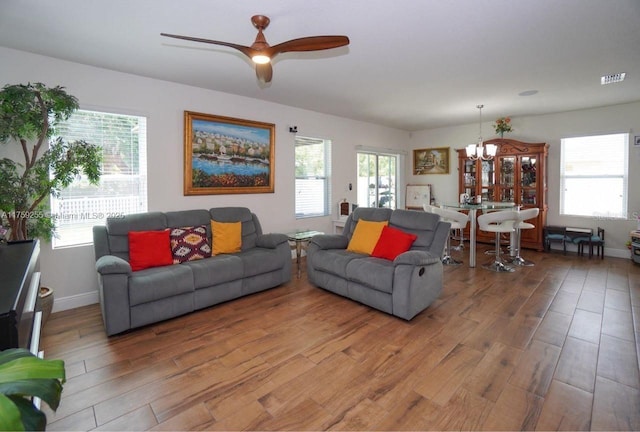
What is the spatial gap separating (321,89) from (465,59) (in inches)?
69.9

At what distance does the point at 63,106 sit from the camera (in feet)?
9.41

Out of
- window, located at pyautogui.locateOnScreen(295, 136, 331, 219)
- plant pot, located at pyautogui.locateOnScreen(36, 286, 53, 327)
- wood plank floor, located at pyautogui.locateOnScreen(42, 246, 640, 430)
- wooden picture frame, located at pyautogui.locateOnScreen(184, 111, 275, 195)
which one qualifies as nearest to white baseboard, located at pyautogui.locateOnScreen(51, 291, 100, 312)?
wood plank floor, located at pyautogui.locateOnScreen(42, 246, 640, 430)

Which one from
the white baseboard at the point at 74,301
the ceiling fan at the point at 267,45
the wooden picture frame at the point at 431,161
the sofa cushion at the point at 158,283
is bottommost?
the white baseboard at the point at 74,301

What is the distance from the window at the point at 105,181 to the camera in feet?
11.1

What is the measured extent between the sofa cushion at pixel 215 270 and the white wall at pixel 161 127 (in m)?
1.11

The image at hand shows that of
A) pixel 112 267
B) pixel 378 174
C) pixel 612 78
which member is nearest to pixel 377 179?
pixel 378 174

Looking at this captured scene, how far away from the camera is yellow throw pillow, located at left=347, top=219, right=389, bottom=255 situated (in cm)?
380

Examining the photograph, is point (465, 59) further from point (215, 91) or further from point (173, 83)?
point (173, 83)

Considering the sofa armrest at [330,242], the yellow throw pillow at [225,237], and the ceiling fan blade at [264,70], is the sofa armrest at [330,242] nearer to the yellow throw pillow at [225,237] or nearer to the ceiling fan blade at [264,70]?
the yellow throw pillow at [225,237]

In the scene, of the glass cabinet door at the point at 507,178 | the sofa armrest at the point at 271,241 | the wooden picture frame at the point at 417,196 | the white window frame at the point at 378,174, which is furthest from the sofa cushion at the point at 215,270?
the glass cabinet door at the point at 507,178

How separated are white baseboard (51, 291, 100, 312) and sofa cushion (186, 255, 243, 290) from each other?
117 centimetres

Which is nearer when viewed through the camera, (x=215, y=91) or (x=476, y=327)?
(x=476, y=327)

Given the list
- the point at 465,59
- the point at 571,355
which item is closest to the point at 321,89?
the point at 465,59

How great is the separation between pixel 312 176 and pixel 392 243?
8.63ft
